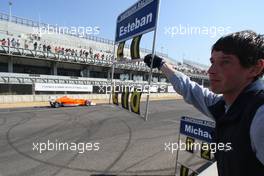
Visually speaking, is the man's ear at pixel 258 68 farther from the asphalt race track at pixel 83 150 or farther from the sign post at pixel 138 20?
the asphalt race track at pixel 83 150

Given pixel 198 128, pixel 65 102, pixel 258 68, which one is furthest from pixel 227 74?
pixel 65 102

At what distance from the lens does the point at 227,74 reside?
166cm

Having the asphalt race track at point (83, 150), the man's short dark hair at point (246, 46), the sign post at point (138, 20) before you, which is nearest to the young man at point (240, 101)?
the man's short dark hair at point (246, 46)

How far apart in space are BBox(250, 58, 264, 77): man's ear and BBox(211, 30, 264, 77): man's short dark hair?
2 centimetres

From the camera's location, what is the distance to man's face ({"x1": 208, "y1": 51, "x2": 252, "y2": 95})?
63.4 inches

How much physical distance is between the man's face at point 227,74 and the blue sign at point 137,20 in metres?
2.58

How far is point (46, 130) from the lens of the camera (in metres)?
12.8

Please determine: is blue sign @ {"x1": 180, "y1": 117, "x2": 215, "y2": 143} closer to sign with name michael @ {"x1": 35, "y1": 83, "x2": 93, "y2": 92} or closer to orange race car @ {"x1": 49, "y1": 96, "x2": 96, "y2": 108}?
orange race car @ {"x1": 49, "y1": 96, "x2": 96, "y2": 108}

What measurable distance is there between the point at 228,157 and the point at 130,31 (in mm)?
3828

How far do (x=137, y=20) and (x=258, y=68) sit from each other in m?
3.40

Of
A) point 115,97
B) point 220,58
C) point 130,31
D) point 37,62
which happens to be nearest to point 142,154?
point 115,97

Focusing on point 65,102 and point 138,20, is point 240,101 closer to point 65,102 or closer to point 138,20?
point 138,20

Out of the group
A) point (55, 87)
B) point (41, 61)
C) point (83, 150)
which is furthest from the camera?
point (41, 61)

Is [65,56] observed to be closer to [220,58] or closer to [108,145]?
[108,145]
